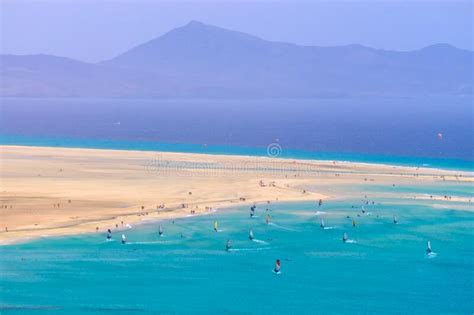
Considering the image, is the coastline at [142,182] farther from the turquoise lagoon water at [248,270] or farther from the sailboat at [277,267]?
the sailboat at [277,267]

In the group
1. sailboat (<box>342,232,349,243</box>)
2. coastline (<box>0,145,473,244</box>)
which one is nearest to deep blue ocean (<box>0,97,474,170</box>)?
coastline (<box>0,145,473,244</box>)

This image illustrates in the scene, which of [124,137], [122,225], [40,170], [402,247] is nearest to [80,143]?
→ [124,137]

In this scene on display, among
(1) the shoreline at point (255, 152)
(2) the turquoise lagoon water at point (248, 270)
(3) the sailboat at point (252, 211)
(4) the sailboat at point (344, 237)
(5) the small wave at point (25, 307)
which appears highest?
(1) the shoreline at point (255, 152)

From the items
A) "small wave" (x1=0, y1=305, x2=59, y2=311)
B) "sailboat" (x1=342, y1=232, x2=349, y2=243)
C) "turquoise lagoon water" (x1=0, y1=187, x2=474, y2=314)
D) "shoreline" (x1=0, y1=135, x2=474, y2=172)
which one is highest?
"shoreline" (x1=0, y1=135, x2=474, y2=172)

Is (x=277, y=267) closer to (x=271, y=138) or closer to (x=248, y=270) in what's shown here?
(x=248, y=270)

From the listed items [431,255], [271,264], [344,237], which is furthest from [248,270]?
[431,255]

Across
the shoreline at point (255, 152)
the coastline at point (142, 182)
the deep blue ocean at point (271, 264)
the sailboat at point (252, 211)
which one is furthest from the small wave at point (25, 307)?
the shoreline at point (255, 152)

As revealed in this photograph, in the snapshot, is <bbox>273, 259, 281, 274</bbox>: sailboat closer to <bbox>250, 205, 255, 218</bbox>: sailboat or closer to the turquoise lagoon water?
the turquoise lagoon water
